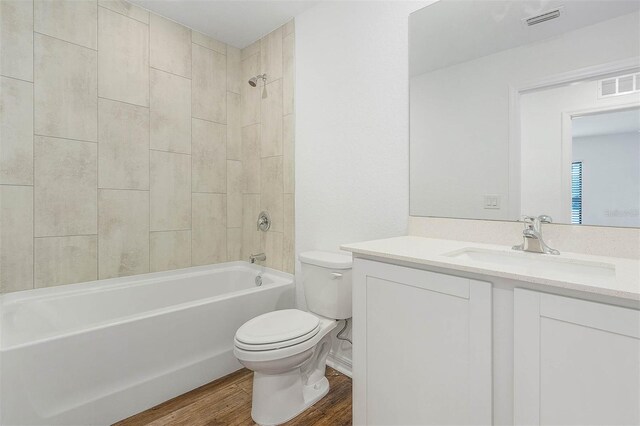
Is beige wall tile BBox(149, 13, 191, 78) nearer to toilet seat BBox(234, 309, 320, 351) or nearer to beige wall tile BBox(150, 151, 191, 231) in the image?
beige wall tile BBox(150, 151, 191, 231)

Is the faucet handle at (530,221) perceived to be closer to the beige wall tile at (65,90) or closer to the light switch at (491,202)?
the light switch at (491,202)

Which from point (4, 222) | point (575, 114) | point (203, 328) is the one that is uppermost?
point (575, 114)

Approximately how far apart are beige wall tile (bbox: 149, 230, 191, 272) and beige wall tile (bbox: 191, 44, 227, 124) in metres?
0.97

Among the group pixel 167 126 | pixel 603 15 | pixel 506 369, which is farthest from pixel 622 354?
pixel 167 126

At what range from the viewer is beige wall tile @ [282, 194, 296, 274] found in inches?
93.6

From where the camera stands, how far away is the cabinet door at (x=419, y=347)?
0.98 meters

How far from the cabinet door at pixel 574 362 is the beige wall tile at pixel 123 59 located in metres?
2.51

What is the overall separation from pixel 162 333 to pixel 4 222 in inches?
42.8

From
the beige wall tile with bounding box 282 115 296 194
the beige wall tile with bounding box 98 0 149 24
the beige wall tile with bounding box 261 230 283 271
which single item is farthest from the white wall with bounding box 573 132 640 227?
the beige wall tile with bounding box 98 0 149 24

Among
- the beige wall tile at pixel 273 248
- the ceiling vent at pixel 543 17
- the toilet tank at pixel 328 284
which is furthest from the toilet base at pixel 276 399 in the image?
the ceiling vent at pixel 543 17

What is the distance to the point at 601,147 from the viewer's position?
1157 mm

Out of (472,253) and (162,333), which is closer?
(472,253)

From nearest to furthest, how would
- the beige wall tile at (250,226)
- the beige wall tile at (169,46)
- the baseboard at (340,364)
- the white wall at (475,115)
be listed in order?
the white wall at (475,115) → the baseboard at (340,364) → the beige wall tile at (169,46) → the beige wall tile at (250,226)

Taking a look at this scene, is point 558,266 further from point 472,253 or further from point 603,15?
point 603,15
